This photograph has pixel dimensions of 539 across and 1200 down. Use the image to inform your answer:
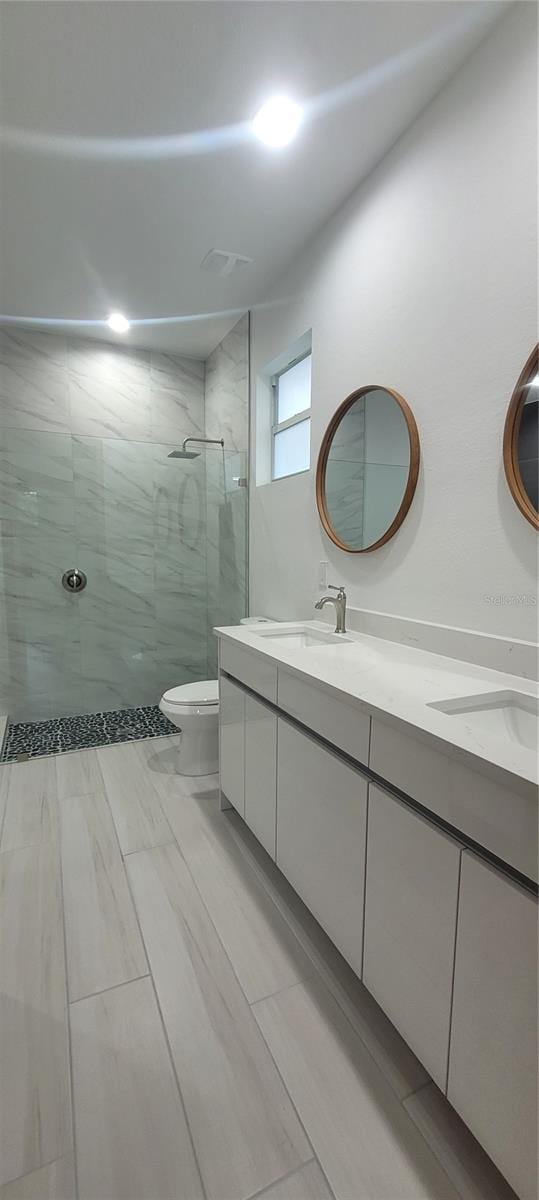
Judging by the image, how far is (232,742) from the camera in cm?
192

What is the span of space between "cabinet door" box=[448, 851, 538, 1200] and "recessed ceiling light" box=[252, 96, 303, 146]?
7.12ft

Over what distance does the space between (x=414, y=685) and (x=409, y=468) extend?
2.47 ft

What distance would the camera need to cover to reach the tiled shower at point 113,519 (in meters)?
3.08

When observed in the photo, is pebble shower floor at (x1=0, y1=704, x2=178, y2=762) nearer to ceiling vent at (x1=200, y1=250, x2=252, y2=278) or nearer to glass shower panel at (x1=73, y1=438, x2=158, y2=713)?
glass shower panel at (x1=73, y1=438, x2=158, y2=713)

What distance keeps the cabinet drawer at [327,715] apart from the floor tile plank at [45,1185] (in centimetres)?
94

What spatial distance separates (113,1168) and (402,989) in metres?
0.64

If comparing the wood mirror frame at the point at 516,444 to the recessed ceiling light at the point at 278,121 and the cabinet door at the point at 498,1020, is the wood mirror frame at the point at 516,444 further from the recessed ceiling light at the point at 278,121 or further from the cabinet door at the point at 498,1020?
the recessed ceiling light at the point at 278,121

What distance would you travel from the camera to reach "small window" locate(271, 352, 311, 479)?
97.9 inches

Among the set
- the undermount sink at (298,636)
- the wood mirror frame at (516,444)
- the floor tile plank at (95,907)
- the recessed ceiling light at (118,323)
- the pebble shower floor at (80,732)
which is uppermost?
the recessed ceiling light at (118,323)

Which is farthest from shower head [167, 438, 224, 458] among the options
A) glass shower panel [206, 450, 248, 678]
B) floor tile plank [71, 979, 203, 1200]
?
floor tile plank [71, 979, 203, 1200]

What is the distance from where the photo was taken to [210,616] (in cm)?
354

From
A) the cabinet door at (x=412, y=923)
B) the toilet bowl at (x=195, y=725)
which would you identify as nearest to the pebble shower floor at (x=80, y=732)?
the toilet bowl at (x=195, y=725)

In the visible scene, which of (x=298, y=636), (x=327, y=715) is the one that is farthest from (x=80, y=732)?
(x=327, y=715)

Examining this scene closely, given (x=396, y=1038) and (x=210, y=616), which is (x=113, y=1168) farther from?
(x=210, y=616)
